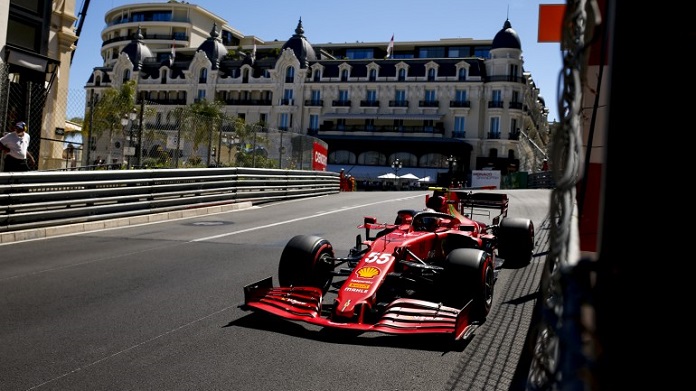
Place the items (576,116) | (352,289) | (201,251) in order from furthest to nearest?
(201,251)
(352,289)
(576,116)

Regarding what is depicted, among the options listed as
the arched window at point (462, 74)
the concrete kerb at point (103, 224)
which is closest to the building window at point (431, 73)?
the arched window at point (462, 74)

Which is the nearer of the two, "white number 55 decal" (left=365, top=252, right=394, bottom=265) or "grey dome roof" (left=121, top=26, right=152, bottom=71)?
"white number 55 decal" (left=365, top=252, right=394, bottom=265)

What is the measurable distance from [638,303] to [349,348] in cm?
416

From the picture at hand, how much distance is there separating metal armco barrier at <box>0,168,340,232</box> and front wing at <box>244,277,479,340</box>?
19.7 feet

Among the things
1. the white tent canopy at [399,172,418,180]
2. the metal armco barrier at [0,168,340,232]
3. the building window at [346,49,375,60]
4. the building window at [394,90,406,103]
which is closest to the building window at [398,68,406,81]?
the building window at [394,90,406,103]

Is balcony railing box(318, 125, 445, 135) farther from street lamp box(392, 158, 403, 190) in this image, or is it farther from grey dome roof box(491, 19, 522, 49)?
grey dome roof box(491, 19, 522, 49)

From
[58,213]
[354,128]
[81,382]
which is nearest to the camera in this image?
[81,382]

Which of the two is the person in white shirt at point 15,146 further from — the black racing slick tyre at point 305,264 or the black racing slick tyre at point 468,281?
the black racing slick tyre at point 468,281

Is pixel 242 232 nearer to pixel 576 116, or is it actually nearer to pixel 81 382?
pixel 81 382

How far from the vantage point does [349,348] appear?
494 centimetres

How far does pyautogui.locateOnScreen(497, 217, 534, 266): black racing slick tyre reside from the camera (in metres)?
9.03

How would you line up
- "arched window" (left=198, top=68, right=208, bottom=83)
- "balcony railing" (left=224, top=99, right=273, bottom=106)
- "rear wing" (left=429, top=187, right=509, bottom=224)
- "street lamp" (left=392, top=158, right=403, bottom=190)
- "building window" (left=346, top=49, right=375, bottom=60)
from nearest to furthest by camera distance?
"rear wing" (left=429, top=187, right=509, bottom=224) → "street lamp" (left=392, top=158, right=403, bottom=190) → "balcony railing" (left=224, top=99, right=273, bottom=106) → "arched window" (left=198, top=68, right=208, bottom=83) → "building window" (left=346, top=49, right=375, bottom=60)

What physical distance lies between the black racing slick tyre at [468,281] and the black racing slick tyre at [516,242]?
10.5 ft

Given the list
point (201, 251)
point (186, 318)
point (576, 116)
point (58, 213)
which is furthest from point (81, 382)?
point (58, 213)
